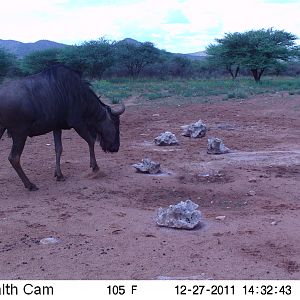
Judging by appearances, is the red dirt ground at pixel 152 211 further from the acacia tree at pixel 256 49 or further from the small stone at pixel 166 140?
the acacia tree at pixel 256 49

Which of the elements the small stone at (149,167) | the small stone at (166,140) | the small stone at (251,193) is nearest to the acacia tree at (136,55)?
the small stone at (166,140)

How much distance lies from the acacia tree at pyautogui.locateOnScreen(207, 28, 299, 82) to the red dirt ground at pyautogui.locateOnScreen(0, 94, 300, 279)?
22200mm

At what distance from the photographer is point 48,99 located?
7.67 metres

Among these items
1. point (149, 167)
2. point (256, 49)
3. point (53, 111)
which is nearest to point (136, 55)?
point (256, 49)

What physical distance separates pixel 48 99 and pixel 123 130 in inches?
195

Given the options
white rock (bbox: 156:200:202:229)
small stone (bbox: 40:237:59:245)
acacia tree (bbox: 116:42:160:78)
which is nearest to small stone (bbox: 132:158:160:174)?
white rock (bbox: 156:200:202:229)

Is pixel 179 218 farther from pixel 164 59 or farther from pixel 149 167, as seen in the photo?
pixel 164 59

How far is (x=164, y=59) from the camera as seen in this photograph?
47.3 m

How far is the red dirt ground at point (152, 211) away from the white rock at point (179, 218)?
0.08 metres

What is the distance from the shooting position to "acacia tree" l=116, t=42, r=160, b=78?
44.9 m

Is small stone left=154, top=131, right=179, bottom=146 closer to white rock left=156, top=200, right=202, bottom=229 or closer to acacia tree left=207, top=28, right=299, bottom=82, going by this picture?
white rock left=156, top=200, right=202, bottom=229

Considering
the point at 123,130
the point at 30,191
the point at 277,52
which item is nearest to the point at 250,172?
the point at 30,191

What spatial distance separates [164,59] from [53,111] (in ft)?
132

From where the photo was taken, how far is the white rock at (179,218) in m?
5.57
